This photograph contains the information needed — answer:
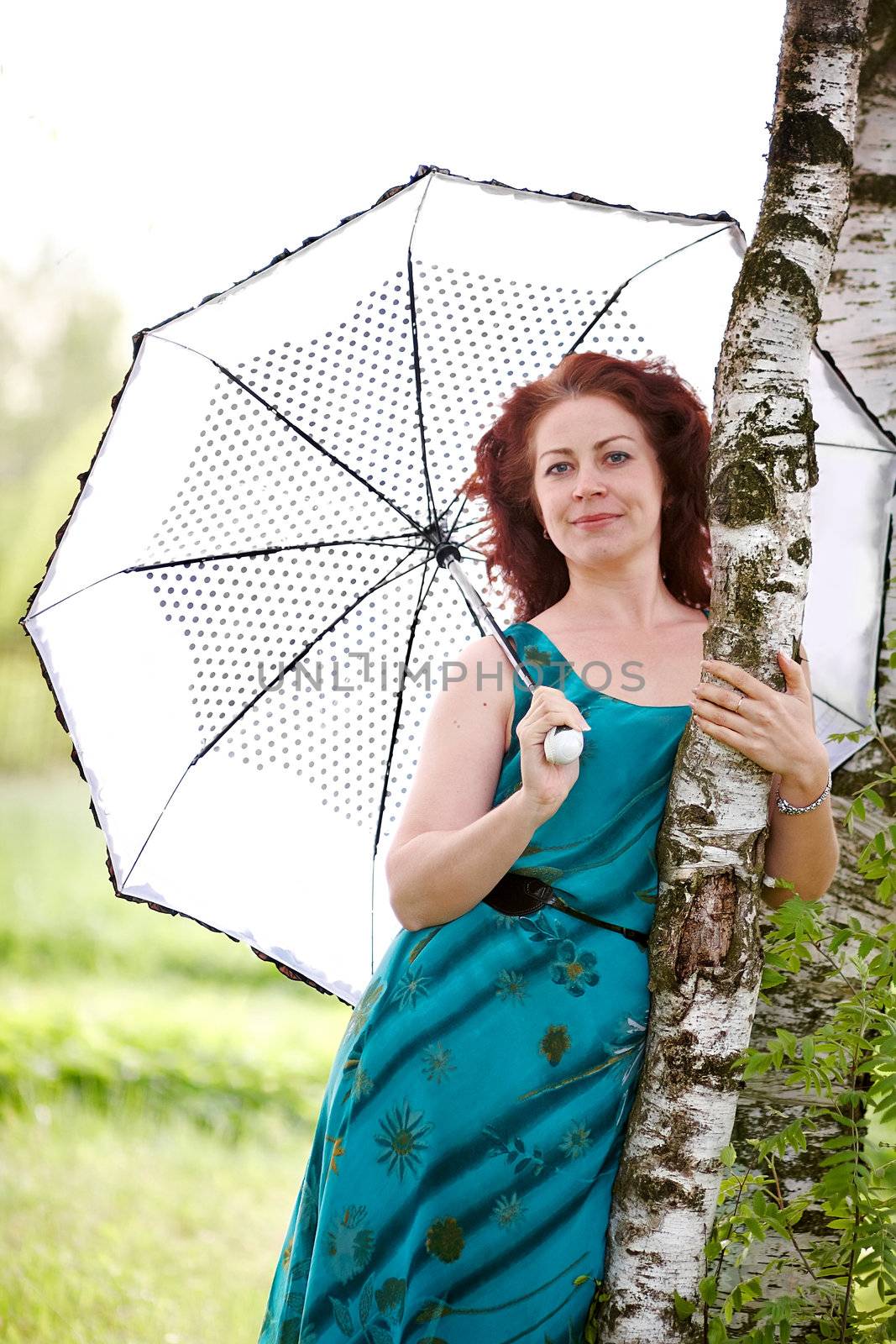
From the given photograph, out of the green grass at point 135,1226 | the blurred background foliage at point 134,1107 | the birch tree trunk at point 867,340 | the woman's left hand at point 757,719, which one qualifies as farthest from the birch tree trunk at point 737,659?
the green grass at point 135,1226

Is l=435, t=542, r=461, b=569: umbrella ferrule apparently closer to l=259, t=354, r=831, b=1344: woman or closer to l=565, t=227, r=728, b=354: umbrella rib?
l=259, t=354, r=831, b=1344: woman

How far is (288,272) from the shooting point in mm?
1948

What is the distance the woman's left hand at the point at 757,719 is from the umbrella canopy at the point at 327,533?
49cm

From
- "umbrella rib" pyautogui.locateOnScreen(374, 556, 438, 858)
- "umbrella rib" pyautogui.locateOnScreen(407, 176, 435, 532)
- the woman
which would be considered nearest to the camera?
the woman

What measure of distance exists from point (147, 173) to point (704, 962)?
2.65 m

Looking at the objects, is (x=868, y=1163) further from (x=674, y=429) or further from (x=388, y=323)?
(x=388, y=323)

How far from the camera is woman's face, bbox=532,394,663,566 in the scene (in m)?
2.01

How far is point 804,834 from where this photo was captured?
6.01 feet

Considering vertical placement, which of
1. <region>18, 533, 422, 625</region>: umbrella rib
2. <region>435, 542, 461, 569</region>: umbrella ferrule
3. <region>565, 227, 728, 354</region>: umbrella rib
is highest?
<region>565, 227, 728, 354</region>: umbrella rib

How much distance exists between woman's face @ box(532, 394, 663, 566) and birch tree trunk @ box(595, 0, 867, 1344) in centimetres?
26

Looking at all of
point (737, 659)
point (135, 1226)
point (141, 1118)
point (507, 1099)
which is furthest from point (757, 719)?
point (141, 1118)

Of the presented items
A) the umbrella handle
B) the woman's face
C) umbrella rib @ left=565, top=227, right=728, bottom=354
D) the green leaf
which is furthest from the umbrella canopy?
the green leaf

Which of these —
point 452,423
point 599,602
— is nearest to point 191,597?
point 452,423

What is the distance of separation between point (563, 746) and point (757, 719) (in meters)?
0.29
